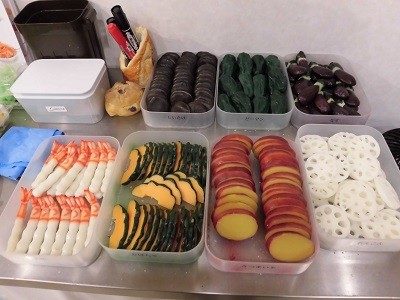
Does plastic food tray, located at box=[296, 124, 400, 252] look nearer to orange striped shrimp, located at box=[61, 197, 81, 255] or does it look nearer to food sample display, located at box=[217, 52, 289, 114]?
food sample display, located at box=[217, 52, 289, 114]

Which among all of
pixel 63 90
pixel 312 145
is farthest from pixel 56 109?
pixel 312 145

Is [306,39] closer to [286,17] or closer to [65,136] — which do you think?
[286,17]

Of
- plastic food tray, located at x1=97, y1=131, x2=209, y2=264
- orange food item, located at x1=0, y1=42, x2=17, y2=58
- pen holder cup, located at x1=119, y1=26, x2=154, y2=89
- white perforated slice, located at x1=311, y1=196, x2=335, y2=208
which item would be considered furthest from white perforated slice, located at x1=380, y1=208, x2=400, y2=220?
orange food item, located at x1=0, y1=42, x2=17, y2=58

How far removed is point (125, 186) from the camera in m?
0.79

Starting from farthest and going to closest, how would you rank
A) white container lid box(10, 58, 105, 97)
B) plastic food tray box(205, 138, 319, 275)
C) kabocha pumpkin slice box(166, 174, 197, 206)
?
1. white container lid box(10, 58, 105, 97)
2. kabocha pumpkin slice box(166, 174, 197, 206)
3. plastic food tray box(205, 138, 319, 275)

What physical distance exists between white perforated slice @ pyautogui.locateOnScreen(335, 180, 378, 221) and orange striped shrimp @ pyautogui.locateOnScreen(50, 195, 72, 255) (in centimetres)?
58

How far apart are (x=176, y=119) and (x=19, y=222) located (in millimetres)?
435

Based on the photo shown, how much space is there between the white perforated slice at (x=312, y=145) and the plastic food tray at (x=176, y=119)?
9.7 inches

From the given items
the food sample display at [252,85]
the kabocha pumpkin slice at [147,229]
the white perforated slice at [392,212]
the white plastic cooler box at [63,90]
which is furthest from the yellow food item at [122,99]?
the white perforated slice at [392,212]

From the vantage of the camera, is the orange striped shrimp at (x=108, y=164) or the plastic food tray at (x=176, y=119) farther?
the plastic food tray at (x=176, y=119)

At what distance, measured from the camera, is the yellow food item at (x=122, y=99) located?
92 cm

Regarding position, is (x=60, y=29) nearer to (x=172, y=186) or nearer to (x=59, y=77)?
(x=59, y=77)

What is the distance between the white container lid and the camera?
0.84 meters

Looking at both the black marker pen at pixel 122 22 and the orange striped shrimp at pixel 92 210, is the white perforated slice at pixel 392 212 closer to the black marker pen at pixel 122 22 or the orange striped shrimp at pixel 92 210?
the orange striped shrimp at pixel 92 210
